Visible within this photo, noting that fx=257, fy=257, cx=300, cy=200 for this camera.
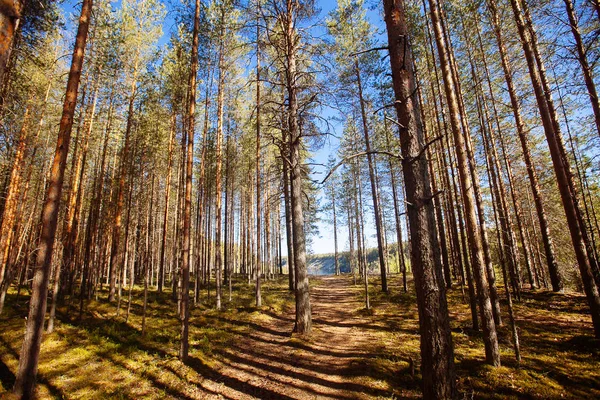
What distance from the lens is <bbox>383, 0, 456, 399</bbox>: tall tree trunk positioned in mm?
3609

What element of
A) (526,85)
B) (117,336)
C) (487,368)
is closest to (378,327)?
(487,368)

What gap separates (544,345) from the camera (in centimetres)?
707

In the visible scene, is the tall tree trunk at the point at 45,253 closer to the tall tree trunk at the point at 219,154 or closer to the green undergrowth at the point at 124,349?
the green undergrowth at the point at 124,349

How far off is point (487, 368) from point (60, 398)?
31.8ft

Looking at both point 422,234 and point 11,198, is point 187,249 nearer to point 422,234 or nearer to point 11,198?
point 422,234

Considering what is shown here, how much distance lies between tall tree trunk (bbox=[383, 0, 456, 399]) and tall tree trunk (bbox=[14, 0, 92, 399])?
776 centimetres

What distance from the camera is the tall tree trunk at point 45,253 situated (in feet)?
18.2

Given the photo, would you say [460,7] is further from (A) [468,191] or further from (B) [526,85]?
(A) [468,191]

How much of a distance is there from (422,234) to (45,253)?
323 inches

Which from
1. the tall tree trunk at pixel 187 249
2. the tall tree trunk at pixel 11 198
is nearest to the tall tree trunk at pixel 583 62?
the tall tree trunk at pixel 187 249

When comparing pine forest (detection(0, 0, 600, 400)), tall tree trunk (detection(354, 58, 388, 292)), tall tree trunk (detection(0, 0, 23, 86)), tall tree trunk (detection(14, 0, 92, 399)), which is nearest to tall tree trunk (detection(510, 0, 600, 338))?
pine forest (detection(0, 0, 600, 400))

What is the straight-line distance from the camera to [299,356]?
7508 millimetres

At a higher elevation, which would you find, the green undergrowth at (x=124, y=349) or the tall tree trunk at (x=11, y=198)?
the tall tree trunk at (x=11, y=198)

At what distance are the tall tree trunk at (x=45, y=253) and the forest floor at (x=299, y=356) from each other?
0.88 meters
